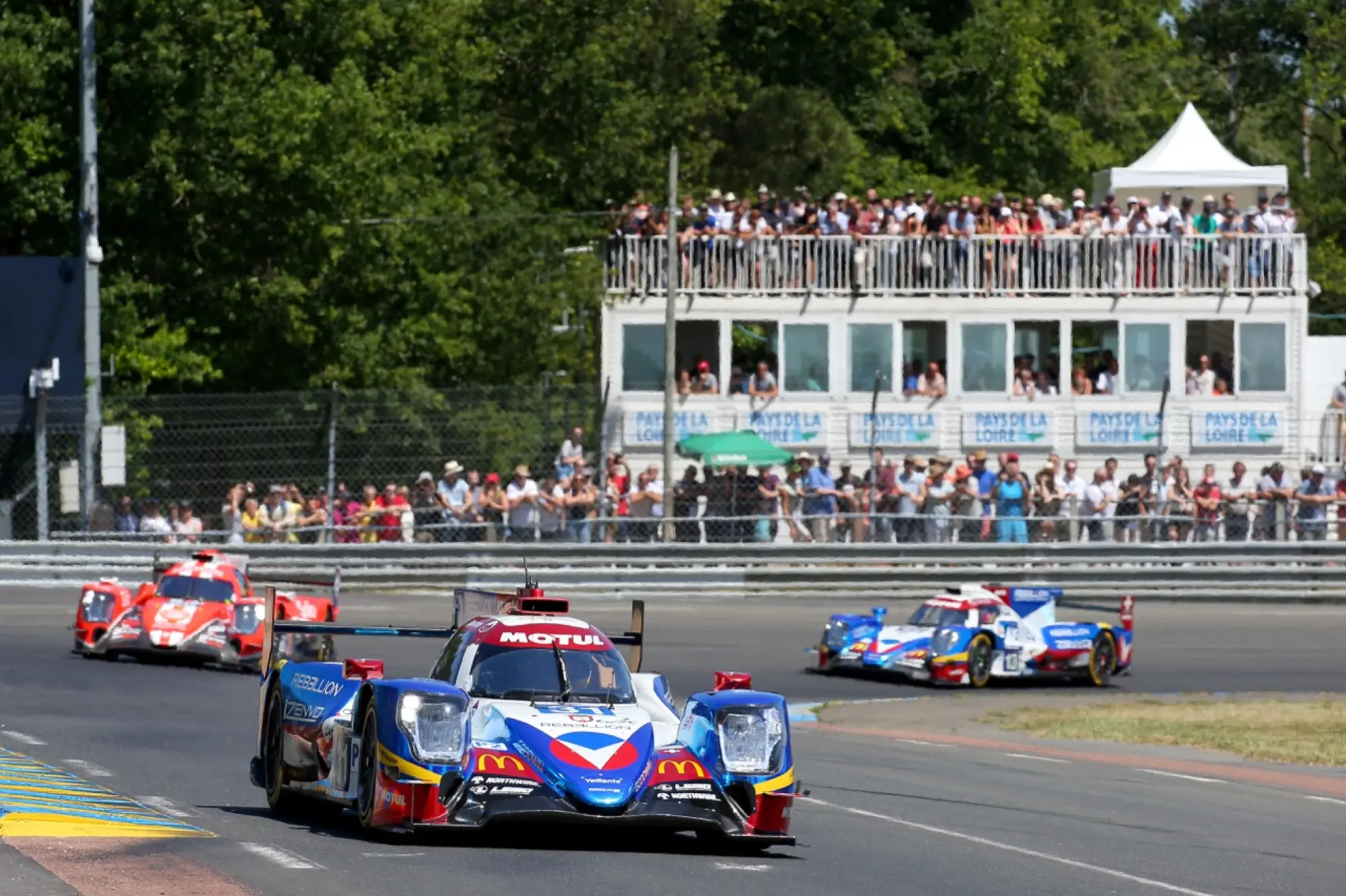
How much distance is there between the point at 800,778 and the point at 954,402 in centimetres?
2122

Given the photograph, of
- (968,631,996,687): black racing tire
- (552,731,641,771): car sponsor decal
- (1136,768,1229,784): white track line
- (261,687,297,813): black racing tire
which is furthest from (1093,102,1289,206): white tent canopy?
(552,731,641,771): car sponsor decal

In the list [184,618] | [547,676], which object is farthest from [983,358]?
[547,676]

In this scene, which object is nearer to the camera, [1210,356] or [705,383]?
[705,383]

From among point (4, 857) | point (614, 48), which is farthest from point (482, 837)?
point (614, 48)

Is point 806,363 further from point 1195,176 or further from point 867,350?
point 1195,176

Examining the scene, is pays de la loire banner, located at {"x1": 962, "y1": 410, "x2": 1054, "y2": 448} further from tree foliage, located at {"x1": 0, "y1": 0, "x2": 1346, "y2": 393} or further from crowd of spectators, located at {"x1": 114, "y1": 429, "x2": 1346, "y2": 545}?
tree foliage, located at {"x1": 0, "y1": 0, "x2": 1346, "y2": 393}

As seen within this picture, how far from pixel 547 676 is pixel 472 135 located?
32662mm

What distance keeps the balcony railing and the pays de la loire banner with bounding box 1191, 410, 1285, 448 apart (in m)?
2.01

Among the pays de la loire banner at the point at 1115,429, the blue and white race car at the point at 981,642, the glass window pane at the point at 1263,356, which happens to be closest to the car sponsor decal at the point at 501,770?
the blue and white race car at the point at 981,642

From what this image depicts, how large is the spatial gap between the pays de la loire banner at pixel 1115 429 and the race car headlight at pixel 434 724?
26.0 m

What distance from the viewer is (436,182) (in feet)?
137

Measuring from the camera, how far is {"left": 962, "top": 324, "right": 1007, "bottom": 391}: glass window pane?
3653 centimetres

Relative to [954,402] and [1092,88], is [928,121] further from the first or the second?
[954,402]

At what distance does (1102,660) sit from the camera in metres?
25.1
